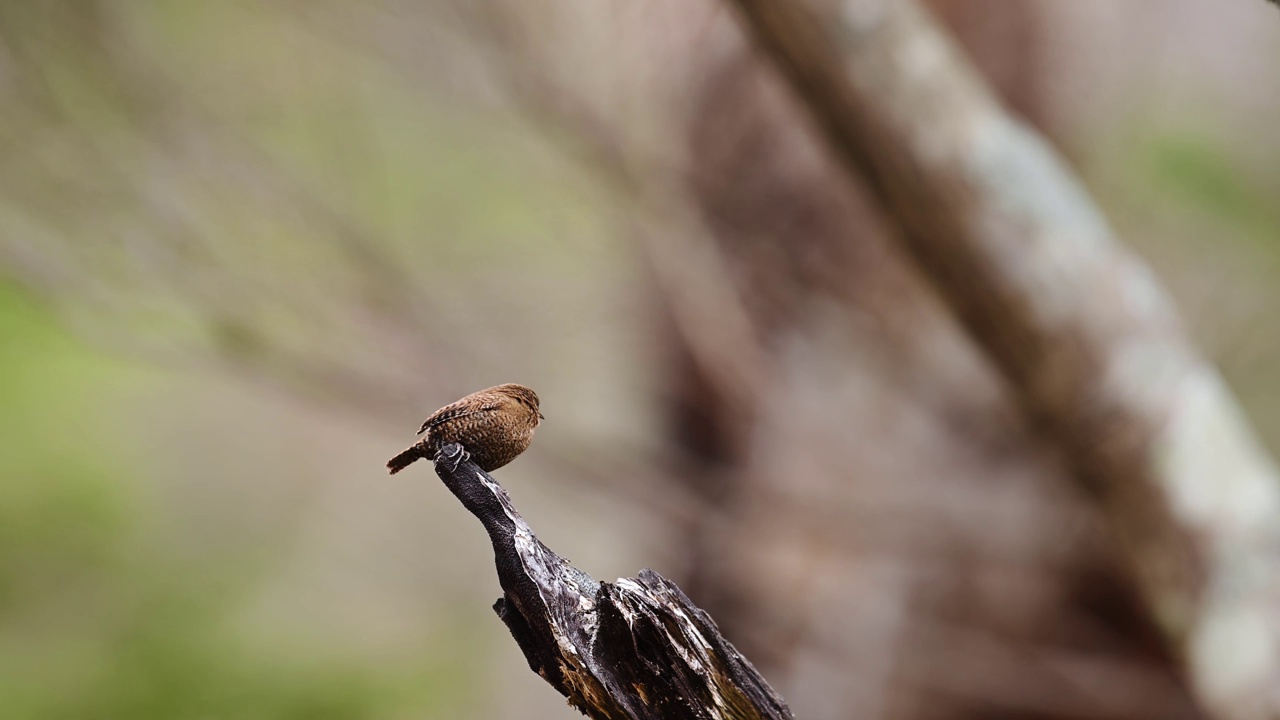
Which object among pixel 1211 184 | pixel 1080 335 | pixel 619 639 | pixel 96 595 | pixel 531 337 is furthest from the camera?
pixel 1211 184

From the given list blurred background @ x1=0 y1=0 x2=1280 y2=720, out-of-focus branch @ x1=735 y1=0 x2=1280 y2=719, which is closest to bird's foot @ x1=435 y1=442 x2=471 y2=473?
out-of-focus branch @ x1=735 y1=0 x2=1280 y2=719

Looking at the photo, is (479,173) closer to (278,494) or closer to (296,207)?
(296,207)

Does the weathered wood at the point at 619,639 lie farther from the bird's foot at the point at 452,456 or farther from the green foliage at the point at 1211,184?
the green foliage at the point at 1211,184

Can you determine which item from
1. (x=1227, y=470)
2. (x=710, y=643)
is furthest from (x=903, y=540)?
(x=710, y=643)

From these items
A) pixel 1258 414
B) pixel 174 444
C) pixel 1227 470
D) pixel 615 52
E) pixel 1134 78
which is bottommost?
pixel 174 444

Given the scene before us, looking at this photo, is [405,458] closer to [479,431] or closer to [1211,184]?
[479,431]

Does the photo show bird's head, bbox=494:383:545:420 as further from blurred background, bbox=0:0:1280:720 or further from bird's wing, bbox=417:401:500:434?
blurred background, bbox=0:0:1280:720

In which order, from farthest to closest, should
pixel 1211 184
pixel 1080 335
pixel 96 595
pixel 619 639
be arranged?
pixel 1211 184 < pixel 96 595 < pixel 1080 335 < pixel 619 639

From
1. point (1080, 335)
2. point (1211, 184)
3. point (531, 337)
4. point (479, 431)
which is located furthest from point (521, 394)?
point (1211, 184)

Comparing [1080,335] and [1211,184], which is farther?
[1211,184]
